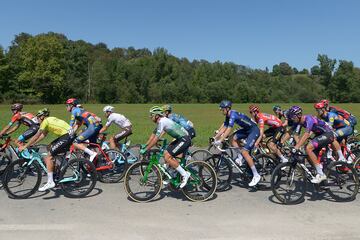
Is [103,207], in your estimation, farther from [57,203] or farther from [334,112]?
[334,112]

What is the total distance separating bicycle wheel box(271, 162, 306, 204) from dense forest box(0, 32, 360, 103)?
67.6 metres

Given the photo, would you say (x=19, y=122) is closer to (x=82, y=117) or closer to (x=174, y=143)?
(x=82, y=117)

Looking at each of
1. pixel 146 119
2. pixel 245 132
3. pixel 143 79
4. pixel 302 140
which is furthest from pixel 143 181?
pixel 143 79

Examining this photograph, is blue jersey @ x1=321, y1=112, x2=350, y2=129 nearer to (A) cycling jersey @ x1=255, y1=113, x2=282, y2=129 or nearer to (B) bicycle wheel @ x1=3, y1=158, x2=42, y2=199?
(A) cycling jersey @ x1=255, y1=113, x2=282, y2=129

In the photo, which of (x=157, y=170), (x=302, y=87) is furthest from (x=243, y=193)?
(x=302, y=87)

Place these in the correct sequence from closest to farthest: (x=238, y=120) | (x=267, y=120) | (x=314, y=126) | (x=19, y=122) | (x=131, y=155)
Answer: (x=314, y=126) → (x=238, y=120) → (x=19, y=122) → (x=131, y=155) → (x=267, y=120)

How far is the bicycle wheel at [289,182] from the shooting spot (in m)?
6.61

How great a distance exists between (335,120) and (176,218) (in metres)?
5.52

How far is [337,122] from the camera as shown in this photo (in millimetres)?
8969

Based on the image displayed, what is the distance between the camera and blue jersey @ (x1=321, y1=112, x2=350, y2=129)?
348 inches

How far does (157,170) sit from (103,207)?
49.1 inches

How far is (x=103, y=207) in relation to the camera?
249 inches

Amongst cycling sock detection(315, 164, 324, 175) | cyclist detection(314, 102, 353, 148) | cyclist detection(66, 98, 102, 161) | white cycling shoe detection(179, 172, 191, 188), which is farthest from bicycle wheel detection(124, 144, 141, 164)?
cyclist detection(314, 102, 353, 148)

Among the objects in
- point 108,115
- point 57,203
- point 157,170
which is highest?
point 108,115
